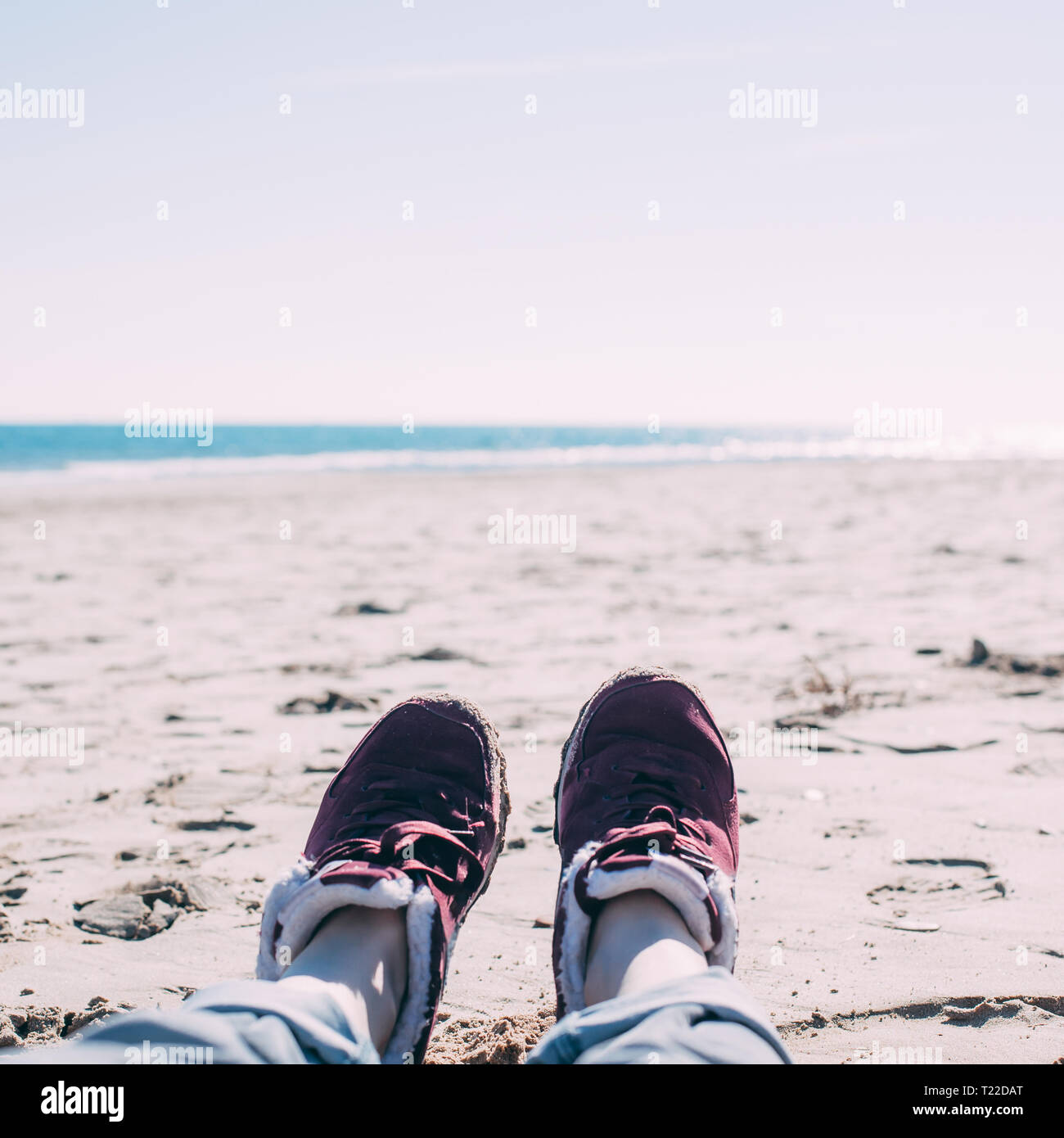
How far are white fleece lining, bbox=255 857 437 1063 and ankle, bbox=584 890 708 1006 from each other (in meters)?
0.25

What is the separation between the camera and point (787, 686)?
10.3 ft

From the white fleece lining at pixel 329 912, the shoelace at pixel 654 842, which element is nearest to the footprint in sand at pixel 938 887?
the shoelace at pixel 654 842

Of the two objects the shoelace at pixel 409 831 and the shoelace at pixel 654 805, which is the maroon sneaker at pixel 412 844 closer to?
the shoelace at pixel 409 831

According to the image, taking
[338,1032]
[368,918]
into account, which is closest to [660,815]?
[368,918]

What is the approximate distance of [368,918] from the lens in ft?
4.85

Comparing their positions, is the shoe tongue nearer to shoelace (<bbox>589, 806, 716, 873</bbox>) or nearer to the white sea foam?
shoelace (<bbox>589, 806, 716, 873</bbox>)

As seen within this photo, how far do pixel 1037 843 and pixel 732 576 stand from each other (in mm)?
3357

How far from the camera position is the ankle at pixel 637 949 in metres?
1.31

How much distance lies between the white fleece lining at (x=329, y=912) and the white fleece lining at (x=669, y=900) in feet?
0.69

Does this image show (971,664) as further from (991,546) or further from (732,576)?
(991,546)

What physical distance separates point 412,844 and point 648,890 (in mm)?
407

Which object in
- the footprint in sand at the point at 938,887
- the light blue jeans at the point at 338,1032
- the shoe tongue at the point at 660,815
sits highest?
the shoe tongue at the point at 660,815
